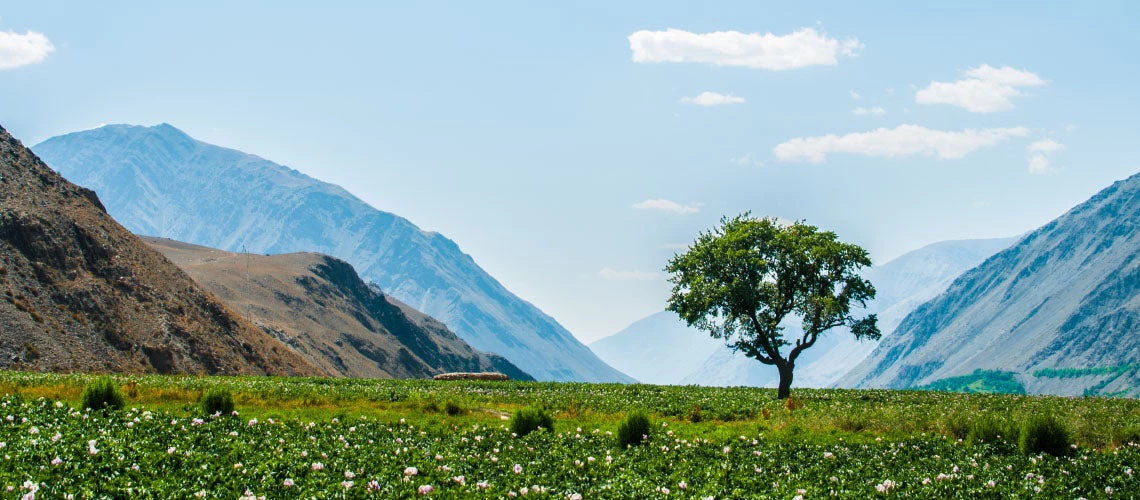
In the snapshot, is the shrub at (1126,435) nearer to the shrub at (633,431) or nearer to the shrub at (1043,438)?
the shrub at (1043,438)

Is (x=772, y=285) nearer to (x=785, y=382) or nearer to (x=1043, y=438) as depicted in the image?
(x=785, y=382)

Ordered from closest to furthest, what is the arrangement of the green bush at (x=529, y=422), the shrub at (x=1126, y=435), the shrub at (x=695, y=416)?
Result: 1. the green bush at (x=529, y=422)
2. the shrub at (x=1126, y=435)
3. the shrub at (x=695, y=416)

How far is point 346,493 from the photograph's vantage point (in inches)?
596

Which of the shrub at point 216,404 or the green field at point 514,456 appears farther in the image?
the shrub at point 216,404

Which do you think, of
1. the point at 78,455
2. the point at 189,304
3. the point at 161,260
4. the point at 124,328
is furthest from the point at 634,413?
the point at 161,260

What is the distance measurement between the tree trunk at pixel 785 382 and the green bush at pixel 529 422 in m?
23.6

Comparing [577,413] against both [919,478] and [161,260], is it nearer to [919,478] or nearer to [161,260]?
[919,478]

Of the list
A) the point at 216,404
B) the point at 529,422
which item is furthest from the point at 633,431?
the point at 216,404

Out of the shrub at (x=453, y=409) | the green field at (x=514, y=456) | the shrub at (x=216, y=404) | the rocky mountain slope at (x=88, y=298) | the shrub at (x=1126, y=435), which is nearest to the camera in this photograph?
the green field at (x=514, y=456)

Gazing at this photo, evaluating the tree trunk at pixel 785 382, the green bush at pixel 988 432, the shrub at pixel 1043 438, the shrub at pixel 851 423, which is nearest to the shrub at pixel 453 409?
the shrub at pixel 851 423

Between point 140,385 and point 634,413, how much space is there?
83.2 feet

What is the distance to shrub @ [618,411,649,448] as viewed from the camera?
24219 mm

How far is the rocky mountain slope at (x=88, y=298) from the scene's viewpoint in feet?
289

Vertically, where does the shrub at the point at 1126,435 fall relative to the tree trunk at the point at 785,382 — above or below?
below
